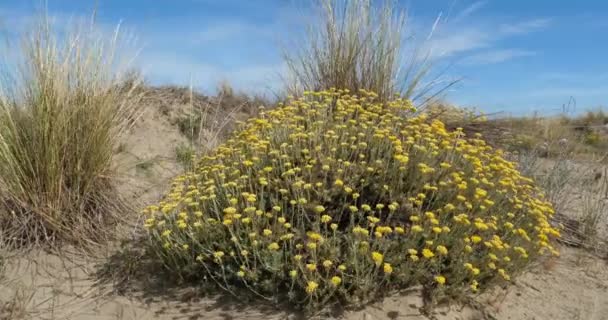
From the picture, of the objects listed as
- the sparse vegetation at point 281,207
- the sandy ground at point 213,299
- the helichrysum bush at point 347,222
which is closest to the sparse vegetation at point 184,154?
the sparse vegetation at point 281,207

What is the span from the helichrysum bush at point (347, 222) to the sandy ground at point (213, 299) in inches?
5.6

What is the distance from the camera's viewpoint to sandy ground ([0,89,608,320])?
3051 mm

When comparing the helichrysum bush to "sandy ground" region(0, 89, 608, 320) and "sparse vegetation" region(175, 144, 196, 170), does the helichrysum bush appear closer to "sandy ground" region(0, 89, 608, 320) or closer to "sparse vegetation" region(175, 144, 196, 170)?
"sandy ground" region(0, 89, 608, 320)

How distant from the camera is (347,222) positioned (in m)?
3.57

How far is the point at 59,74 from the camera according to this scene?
4.02 metres

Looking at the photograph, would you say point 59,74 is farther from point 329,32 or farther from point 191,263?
point 329,32

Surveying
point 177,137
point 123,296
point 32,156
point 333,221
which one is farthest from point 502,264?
point 177,137

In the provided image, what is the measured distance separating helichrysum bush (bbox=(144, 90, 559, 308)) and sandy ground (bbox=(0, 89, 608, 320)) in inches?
5.6

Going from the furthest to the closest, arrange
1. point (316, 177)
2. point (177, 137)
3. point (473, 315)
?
point (177, 137)
point (316, 177)
point (473, 315)

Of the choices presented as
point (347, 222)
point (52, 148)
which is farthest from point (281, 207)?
point (52, 148)

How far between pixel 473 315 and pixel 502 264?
0.39 metres

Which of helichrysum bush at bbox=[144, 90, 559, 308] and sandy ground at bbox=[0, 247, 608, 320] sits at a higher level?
helichrysum bush at bbox=[144, 90, 559, 308]

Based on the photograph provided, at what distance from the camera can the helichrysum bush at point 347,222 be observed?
2951 mm

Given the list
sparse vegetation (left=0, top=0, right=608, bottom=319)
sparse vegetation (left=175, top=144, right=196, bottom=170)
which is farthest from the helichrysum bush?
sparse vegetation (left=175, top=144, right=196, bottom=170)
